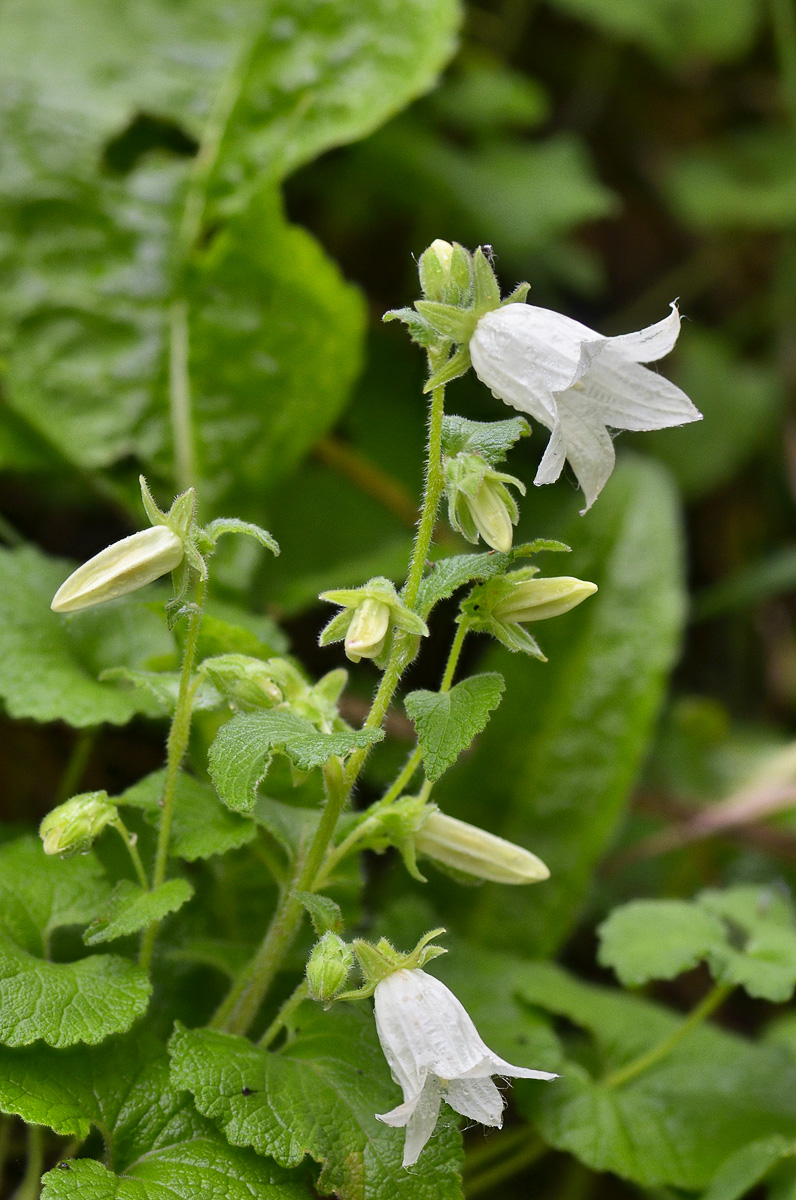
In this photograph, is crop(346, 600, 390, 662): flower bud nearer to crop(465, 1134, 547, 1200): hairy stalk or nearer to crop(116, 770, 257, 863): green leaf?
crop(116, 770, 257, 863): green leaf

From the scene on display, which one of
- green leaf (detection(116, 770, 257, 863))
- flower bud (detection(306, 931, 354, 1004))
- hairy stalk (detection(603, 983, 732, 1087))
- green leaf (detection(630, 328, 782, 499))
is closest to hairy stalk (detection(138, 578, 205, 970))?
green leaf (detection(116, 770, 257, 863))

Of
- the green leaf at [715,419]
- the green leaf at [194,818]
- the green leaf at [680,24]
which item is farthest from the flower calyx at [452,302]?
the green leaf at [680,24]

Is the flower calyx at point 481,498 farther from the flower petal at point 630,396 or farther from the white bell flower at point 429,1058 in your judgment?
the white bell flower at point 429,1058

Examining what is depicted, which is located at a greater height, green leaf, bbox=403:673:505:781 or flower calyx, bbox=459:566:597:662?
flower calyx, bbox=459:566:597:662

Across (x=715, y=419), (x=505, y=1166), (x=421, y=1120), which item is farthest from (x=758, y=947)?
(x=715, y=419)

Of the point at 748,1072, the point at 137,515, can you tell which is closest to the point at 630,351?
the point at 748,1072

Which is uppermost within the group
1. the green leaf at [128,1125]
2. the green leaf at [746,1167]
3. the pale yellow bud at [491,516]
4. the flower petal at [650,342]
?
the flower petal at [650,342]

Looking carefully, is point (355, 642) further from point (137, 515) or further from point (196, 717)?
point (137, 515)

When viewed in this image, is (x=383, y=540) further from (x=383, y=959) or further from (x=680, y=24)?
(x=680, y=24)

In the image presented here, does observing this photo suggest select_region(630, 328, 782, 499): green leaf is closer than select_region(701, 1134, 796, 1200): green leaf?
No
